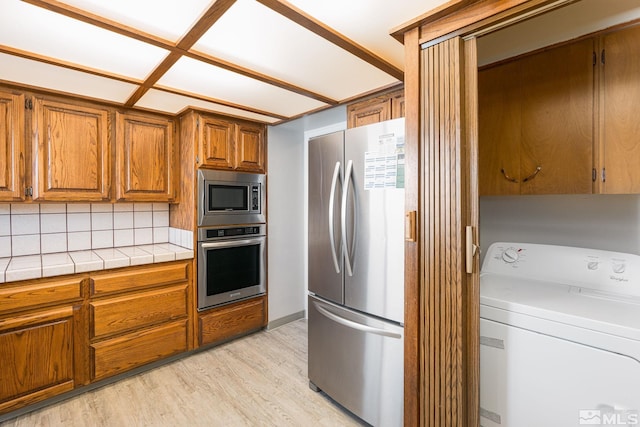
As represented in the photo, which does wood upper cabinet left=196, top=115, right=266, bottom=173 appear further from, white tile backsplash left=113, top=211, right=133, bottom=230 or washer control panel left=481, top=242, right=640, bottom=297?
washer control panel left=481, top=242, right=640, bottom=297

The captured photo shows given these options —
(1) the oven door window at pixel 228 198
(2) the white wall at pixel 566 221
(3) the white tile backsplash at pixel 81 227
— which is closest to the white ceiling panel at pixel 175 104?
(1) the oven door window at pixel 228 198

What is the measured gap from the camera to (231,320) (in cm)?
282

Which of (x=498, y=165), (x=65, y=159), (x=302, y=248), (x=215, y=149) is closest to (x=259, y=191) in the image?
(x=215, y=149)

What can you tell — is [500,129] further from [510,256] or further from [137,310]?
[137,310]

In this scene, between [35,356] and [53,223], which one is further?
[53,223]

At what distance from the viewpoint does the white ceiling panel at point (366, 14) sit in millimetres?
1184

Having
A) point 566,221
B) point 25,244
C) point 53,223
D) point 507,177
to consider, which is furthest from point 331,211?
point 25,244

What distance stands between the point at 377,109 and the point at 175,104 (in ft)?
5.35

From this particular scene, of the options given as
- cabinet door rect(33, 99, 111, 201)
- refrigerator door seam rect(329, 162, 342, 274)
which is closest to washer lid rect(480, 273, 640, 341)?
refrigerator door seam rect(329, 162, 342, 274)

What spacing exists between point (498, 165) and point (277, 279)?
235cm

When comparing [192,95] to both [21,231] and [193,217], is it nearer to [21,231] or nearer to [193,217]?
[193,217]

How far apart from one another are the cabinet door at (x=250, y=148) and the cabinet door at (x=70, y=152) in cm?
105

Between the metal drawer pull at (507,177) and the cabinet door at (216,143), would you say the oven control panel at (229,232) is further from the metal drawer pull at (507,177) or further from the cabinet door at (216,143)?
the metal drawer pull at (507,177)

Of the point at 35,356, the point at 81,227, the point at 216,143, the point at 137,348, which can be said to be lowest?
the point at 137,348
